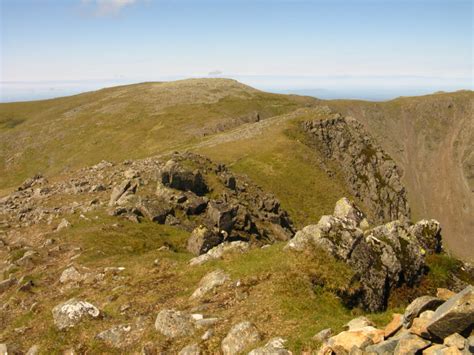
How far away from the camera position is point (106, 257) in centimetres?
2975

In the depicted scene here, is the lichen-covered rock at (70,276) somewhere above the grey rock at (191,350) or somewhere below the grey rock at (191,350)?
below

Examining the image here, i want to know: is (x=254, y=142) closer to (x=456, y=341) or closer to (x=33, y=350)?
(x=33, y=350)

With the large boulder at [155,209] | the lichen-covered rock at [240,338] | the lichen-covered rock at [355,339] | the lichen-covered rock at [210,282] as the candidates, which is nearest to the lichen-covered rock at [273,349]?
the lichen-covered rock at [240,338]

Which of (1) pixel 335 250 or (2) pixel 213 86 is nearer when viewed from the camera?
(1) pixel 335 250

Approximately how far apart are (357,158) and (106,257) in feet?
265

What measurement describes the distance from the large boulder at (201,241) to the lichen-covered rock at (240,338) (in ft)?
55.8

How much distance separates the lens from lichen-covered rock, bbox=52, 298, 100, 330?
63.6ft

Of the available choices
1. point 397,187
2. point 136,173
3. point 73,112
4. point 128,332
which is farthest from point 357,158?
point 73,112

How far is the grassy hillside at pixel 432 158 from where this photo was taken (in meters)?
157

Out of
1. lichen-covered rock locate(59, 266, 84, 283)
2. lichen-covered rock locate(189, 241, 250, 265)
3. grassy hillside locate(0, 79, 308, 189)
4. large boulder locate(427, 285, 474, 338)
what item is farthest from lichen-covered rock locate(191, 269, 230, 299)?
grassy hillside locate(0, 79, 308, 189)

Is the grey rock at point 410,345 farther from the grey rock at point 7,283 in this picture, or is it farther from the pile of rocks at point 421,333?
the grey rock at point 7,283

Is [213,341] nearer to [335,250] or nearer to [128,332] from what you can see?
[128,332]

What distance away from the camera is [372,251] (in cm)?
2267

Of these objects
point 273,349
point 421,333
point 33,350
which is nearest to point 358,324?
point 421,333
